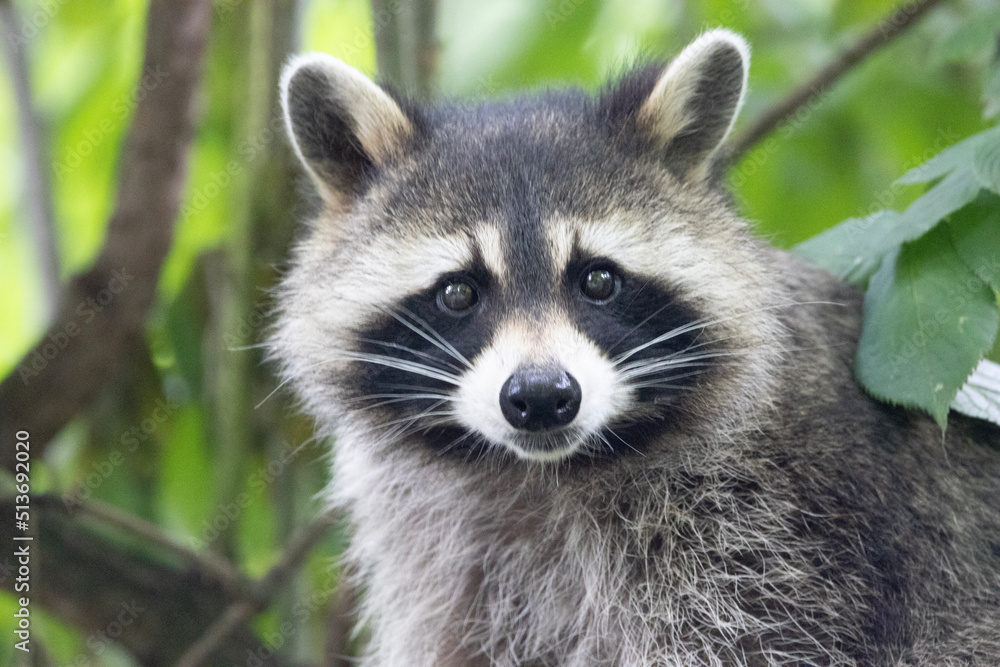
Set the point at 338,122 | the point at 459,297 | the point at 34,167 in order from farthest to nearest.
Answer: the point at 34,167
the point at 338,122
the point at 459,297

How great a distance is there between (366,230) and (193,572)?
5.29ft

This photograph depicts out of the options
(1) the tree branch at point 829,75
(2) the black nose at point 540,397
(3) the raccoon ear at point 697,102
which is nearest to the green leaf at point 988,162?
(3) the raccoon ear at point 697,102

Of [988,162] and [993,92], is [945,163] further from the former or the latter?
[993,92]

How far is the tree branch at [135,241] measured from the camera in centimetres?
390

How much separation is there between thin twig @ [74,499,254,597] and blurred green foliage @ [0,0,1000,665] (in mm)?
360

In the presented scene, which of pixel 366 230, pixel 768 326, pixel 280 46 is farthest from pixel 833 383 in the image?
pixel 280 46

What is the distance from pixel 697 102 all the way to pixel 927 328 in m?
0.97

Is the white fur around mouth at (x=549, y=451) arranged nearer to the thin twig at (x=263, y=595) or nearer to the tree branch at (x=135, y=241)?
the thin twig at (x=263, y=595)

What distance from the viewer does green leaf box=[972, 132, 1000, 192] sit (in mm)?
2469

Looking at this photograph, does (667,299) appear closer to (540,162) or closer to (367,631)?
(540,162)

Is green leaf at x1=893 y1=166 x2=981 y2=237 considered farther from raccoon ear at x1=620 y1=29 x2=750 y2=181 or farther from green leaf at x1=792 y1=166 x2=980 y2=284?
raccoon ear at x1=620 y1=29 x2=750 y2=181

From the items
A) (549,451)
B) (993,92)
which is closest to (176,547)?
(549,451)

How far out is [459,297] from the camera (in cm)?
293

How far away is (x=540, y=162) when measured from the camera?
301cm
